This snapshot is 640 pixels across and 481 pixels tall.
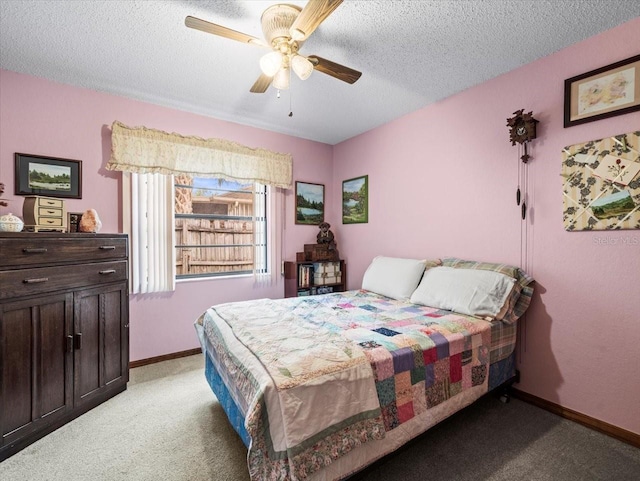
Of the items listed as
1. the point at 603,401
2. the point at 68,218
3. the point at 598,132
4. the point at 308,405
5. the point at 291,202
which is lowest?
the point at 603,401

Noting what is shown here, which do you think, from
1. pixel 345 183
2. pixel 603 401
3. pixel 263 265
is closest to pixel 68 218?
pixel 263 265

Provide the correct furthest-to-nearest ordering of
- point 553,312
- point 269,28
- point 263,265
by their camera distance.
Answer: point 263,265, point 553,312, point 269,28

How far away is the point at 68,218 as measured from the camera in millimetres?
2365

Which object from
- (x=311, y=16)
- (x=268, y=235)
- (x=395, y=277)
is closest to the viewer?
(x=311, y=16)

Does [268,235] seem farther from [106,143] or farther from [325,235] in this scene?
[106,143]

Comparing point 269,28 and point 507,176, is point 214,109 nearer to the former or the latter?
point 269,28

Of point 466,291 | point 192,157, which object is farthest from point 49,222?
point 466,291

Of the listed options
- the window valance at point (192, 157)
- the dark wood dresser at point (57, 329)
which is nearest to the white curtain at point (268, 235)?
the window valance at point (192, 157)

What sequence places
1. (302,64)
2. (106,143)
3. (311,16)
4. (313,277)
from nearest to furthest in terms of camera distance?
1. (311,16)
2. (302,64)
3. (106,143)
4. (313,277)

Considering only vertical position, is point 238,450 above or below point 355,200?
below

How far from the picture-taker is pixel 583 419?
6.44 ft

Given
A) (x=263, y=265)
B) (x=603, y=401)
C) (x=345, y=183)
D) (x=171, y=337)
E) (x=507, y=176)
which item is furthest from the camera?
(x=345, y=183)

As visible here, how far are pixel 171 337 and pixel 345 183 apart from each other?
2.75m

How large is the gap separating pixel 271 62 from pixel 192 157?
70.5 inches
